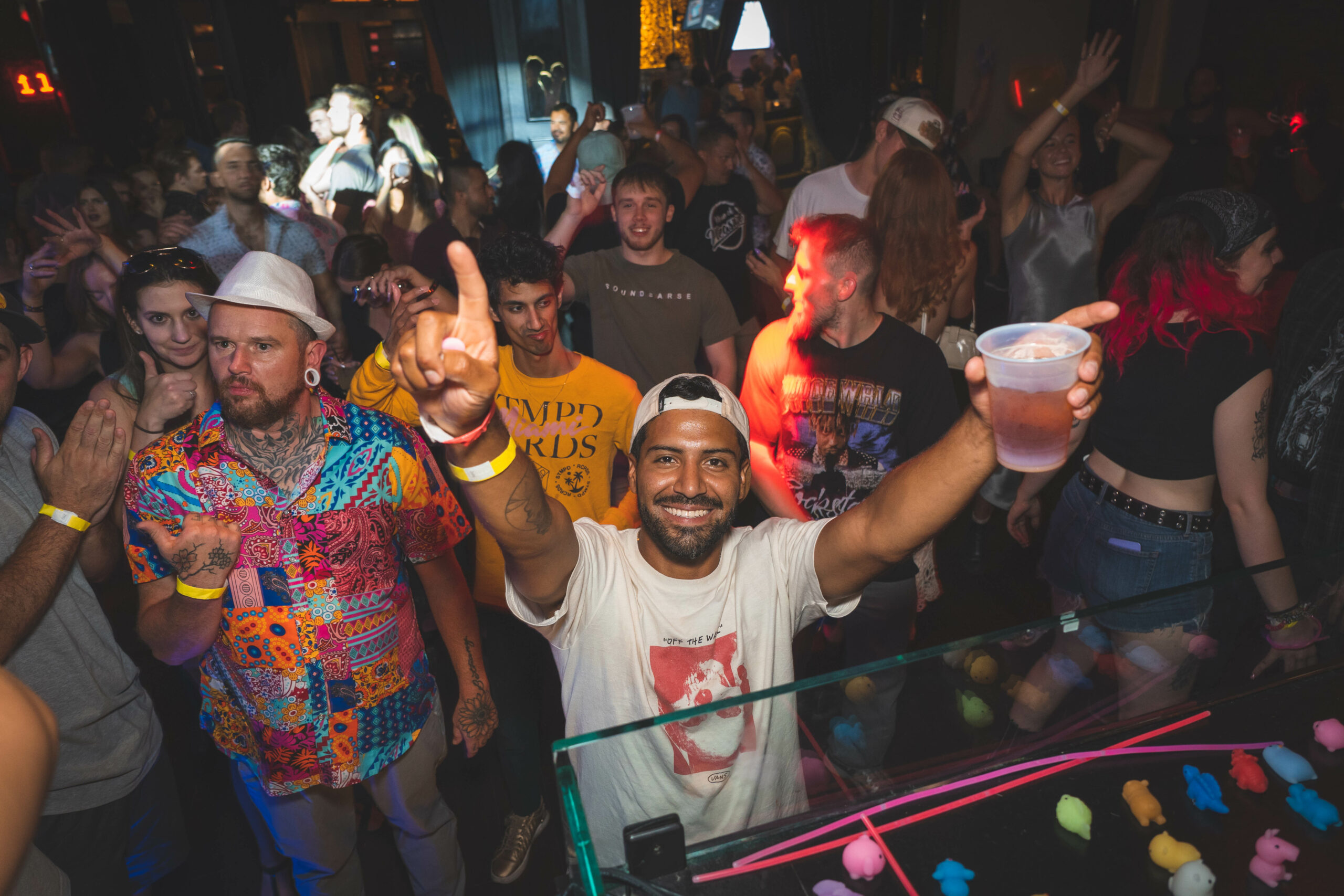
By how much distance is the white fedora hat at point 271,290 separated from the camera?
1.83 meters

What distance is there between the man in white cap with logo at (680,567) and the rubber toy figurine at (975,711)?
11.4 inches

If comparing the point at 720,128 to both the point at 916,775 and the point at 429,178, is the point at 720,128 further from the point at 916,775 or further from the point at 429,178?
the point at 916,775

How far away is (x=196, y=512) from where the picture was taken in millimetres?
1814

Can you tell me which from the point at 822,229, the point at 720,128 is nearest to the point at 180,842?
the point at 822,229

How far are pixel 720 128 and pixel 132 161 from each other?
10.5m

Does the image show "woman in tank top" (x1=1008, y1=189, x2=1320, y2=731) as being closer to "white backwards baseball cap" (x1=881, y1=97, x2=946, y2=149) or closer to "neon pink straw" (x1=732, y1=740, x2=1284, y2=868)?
"neon pink straw" (x1=732, y1=740, x2=1284, y2=868)

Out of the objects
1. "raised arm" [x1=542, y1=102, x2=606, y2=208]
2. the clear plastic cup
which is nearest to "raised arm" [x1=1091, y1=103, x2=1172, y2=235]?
the clear plastic cup

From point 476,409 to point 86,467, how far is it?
1.23 m

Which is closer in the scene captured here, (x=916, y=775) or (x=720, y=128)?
(x=916, y=775)

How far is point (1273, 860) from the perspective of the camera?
117 centimetres

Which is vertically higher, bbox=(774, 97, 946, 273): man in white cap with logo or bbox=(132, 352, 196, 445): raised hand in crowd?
bbox=(774, 97, 946, 273): man in white cap with logo

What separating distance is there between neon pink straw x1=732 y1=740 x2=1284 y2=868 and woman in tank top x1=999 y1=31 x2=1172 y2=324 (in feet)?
9.21

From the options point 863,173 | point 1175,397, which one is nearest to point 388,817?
point 1175,397

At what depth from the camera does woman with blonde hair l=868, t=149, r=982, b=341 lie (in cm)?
313
